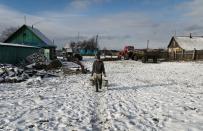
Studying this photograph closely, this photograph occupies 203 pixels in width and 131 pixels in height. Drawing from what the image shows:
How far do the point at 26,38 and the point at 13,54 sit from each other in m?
16.2

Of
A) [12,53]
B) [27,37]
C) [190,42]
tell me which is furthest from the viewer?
[190,42]

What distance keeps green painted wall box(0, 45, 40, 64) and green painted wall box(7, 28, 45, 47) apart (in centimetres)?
1000

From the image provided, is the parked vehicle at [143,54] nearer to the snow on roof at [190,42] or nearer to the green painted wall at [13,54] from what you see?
the snow on roof at [190,42]

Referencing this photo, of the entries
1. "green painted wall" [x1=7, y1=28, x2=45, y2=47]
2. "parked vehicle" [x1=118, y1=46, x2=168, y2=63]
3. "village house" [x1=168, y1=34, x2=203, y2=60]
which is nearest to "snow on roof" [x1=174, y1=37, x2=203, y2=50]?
"village house" [x1=168, y1=34, x2=203, y2=60]

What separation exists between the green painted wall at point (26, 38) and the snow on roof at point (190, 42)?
33.3 m

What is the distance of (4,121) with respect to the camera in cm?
768

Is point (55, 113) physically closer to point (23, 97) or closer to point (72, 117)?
point (72, 117)

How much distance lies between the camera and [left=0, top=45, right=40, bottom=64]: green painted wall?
27344mm

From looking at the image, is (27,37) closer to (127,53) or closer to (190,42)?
(127,53)

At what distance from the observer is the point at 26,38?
4584 cm

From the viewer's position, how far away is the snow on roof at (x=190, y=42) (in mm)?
64488

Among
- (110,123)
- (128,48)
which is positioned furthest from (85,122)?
(128,48)

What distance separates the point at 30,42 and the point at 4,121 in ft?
130

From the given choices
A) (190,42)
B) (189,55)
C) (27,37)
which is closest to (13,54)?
(27,37)
